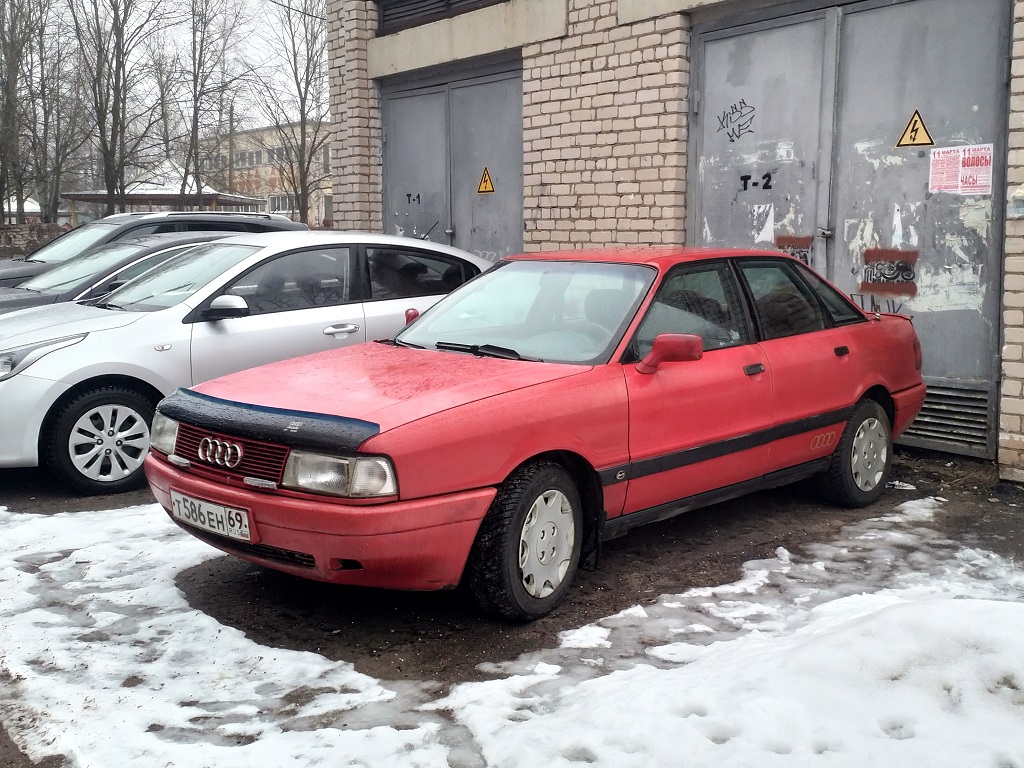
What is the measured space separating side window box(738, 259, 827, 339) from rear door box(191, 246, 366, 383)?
2740mm

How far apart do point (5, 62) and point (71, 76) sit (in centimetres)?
327

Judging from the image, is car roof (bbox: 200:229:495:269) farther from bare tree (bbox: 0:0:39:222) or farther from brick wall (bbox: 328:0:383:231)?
bare tree (bbox: 0:0:39:222)

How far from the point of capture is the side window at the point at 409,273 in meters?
7.04

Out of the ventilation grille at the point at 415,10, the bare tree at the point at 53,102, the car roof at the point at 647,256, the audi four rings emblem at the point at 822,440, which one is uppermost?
the bare tree at the point at 53,102

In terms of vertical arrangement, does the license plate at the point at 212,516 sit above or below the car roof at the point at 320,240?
below

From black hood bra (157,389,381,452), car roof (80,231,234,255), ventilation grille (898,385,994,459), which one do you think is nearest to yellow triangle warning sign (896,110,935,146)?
ventilation grille (898,385,994,459)

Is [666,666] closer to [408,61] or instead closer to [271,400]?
[271,400]

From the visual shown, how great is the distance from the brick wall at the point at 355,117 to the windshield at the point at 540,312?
6978 mm

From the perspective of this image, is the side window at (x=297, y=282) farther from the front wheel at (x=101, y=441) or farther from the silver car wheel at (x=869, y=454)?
the silver car wheel at (x=869, y=454)

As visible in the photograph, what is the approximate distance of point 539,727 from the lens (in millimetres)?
3076

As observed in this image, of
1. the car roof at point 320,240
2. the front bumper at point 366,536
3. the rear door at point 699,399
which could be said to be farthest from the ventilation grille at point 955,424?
the front bumper at point 366,536

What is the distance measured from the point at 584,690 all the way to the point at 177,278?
14.8 ft

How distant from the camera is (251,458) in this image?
3.78 m

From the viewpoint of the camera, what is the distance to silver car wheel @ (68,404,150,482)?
5.90 metres
